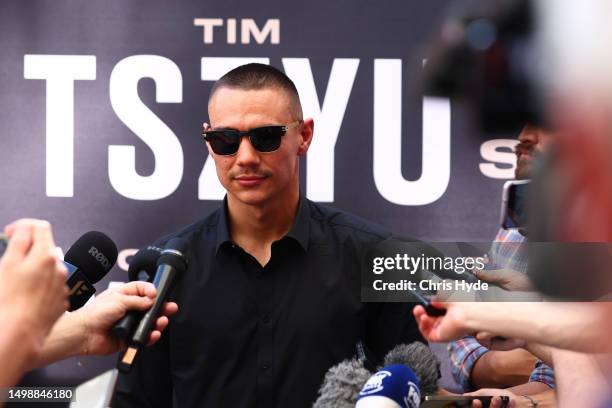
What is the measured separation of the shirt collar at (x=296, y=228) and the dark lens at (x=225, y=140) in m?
0.25

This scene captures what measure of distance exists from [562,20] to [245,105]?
2425 millimetres

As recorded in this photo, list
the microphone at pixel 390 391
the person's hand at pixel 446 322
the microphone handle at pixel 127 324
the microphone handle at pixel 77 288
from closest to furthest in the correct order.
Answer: the person's hand at pixel 446 322
the microphone at pixel 390 391
the microphone handle at pixel 127 324
the microphone handle at pixel 77 288

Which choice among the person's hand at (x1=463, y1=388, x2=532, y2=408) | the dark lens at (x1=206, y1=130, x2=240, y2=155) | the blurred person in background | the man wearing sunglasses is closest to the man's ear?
the man wearing sunglasses

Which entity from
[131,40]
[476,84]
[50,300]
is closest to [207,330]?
[131,40]

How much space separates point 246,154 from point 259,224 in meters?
0.29

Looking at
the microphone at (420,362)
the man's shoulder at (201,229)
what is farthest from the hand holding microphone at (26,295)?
the man's shoulder at (201,229)

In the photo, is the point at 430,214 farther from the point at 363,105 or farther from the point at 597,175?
the point at 597,175

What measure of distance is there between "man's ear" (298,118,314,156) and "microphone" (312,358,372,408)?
1216 mm

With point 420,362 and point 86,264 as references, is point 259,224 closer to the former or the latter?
point 86,264

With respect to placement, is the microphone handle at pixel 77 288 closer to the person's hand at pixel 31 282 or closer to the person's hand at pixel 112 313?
the person's hand at pixel 112 313

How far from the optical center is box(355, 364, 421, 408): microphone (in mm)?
1816

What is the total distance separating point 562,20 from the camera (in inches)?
23.2

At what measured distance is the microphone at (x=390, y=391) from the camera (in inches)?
71.5

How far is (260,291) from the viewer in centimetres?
295
